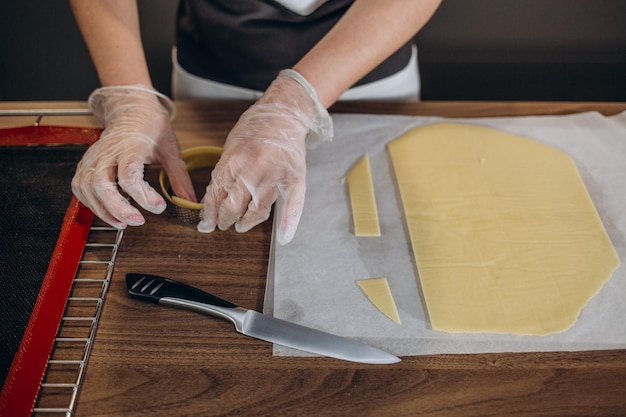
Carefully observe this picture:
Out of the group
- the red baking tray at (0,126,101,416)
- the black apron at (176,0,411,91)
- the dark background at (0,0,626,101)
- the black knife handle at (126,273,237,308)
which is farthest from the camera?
the dark background at (0,0,626,101)

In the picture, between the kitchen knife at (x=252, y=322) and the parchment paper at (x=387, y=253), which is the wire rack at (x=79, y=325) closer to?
the kitchen knife at (x=252, y=322)

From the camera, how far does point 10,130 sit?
1083 millimetres

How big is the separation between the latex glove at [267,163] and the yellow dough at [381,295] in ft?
0.48

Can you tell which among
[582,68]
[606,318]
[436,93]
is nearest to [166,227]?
[606,318]

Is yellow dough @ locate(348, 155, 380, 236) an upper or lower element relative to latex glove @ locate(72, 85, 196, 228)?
lower

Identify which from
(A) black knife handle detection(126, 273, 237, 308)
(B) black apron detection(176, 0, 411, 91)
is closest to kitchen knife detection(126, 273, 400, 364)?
(A) black knife handle detection(126, 273, 237, 308)

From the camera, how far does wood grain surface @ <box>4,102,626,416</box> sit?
0.75 m

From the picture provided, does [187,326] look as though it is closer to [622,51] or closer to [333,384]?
[333,384]

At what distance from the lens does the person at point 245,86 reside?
91 centimetres

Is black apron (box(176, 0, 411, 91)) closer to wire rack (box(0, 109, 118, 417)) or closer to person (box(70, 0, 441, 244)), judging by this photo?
person (box(70, 0, 441, 244))

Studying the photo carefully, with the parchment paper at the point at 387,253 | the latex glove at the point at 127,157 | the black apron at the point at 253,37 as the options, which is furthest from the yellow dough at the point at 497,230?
the latex glove at the point at 127,157

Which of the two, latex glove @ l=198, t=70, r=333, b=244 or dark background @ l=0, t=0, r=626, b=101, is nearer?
latex glove @ l=198, t=70, r=333, b=244

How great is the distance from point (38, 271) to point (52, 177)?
8.7 inches

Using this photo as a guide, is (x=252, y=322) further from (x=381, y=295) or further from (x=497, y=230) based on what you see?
(x=497, y=230)
